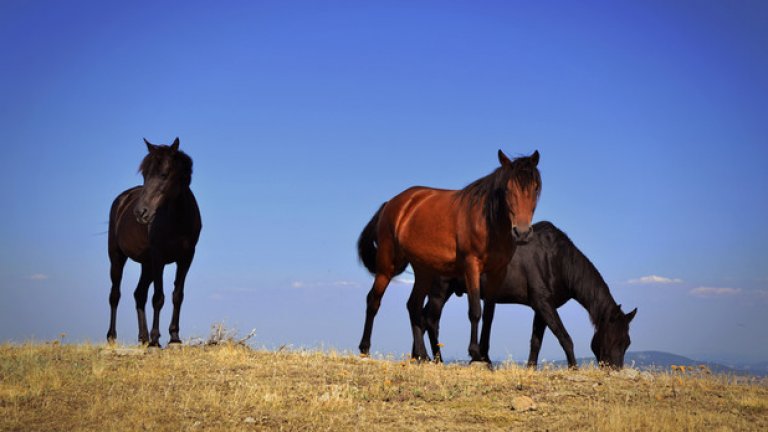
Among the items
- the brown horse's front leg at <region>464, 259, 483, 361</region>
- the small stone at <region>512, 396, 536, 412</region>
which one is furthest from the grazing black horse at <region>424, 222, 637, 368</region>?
the small stone at <region>512, 396, 536, 412</region>

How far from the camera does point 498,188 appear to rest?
11.5 meters

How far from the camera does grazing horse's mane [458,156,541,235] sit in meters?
11.0

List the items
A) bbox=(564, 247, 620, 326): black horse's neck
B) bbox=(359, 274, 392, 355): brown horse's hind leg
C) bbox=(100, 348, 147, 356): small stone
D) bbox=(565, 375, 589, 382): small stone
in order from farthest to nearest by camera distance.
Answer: bbox=(564, 247, 620, 326): black horse's neck
bbox=(359, 274, 392, 355): brown horse's hind leg
bbox=(100, 348, 147, 356): small stone
bbox=(565, 375, 589, 382): small stone

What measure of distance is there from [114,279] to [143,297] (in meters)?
1.86

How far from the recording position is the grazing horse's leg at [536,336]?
14.6 metres

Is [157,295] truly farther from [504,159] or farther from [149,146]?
[504,159]

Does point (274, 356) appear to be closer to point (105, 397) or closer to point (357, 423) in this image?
point (105, 397)

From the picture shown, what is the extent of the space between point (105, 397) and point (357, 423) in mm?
3346

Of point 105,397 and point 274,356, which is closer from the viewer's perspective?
point 105,397

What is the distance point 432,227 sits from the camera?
12.5 m

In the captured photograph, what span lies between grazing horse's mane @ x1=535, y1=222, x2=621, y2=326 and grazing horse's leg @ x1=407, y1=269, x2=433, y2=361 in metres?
3.42

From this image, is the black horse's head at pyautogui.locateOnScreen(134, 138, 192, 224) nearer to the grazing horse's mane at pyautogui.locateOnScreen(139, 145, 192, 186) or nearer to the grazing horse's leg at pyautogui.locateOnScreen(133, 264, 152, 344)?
the grazing horse's mane at pyautogui.locateOnScreen(139, 145, 192, 186)

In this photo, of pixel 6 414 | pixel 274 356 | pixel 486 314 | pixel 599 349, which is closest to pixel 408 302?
pixel 486 314

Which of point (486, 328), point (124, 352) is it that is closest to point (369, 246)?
point (486, 328)
